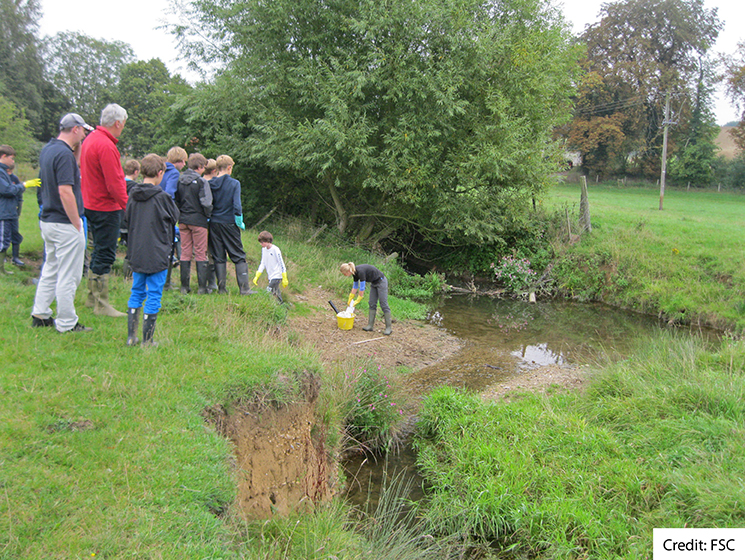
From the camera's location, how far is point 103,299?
20.6 ft

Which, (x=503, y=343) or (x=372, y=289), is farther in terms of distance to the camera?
(x=503, y=343)

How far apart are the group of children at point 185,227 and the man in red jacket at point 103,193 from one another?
0.33 m

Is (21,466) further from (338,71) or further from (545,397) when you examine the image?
(338,71)

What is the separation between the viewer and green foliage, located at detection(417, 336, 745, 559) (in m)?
4.78

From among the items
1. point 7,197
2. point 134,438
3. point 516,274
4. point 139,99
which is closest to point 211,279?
point 7,197

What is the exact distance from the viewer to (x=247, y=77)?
16188 millimetres

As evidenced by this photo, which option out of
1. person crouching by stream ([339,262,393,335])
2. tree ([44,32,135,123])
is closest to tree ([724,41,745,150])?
person crouching by stream ([339,262,393,335])

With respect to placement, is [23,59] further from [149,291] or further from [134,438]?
[134,438]

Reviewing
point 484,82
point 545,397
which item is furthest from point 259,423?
point 484,82

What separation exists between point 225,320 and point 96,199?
2217 millimetres

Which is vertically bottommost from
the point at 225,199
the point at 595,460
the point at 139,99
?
the point at 595,460

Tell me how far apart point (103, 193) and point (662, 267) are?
15.2 m

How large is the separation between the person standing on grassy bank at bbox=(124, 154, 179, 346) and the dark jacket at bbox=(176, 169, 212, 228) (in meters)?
2.31

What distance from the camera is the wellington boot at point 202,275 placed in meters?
8.14
